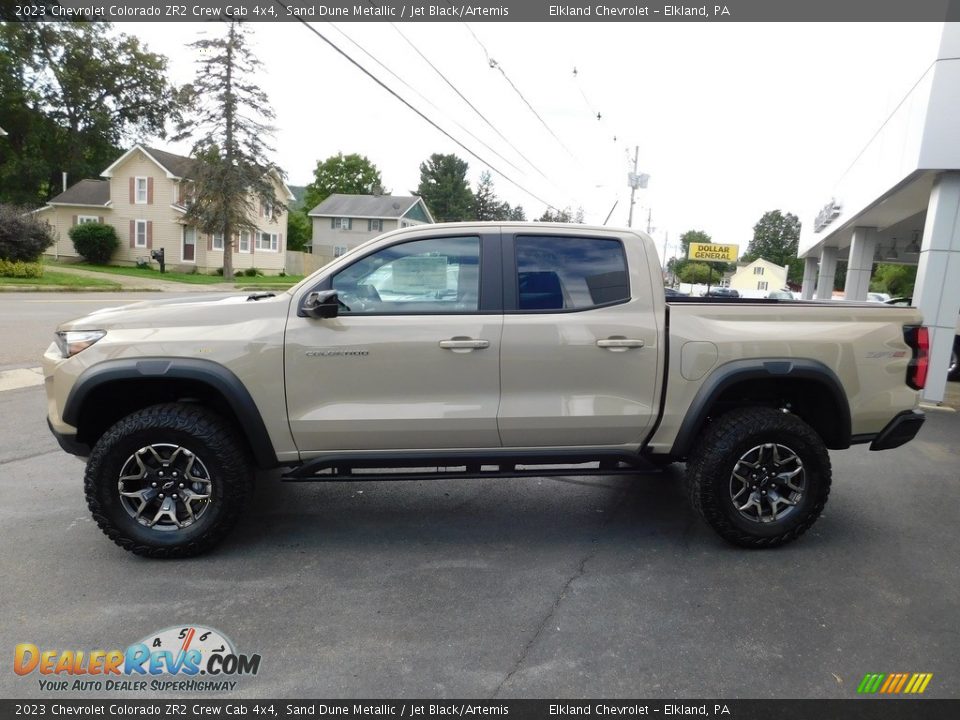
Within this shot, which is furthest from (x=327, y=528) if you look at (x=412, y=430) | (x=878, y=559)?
(x=878, y=559)

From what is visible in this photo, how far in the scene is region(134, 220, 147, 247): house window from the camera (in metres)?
39.4

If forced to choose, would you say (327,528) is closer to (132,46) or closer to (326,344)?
(326,344)

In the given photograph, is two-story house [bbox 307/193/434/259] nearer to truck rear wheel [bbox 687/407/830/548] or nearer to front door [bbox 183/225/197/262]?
front door [bbox 183/225/197/262]

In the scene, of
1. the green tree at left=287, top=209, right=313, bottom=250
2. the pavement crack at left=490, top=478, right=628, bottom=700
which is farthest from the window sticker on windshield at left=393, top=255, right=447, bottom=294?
the green tree at left=287, top=209, right=313, bottom=250

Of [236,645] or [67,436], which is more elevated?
[67,436]

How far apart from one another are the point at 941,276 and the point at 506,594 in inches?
350

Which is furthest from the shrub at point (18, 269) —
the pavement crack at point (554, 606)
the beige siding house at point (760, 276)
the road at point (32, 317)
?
the beige siding house at point (760, 276)

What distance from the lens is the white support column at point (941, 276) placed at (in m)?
9.12

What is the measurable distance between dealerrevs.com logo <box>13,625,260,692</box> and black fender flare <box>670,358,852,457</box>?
2.71m

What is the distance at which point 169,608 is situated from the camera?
3361mm

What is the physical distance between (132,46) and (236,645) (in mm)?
60504

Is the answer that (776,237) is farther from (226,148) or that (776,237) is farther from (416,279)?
(416,279)

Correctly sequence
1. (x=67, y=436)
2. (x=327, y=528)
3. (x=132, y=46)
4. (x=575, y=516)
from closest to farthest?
(x=67, y=436) → (x=327, y=528) → (x=575, y=516) → (x=132, y=46)

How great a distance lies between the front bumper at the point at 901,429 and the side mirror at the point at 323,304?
11.7ft
